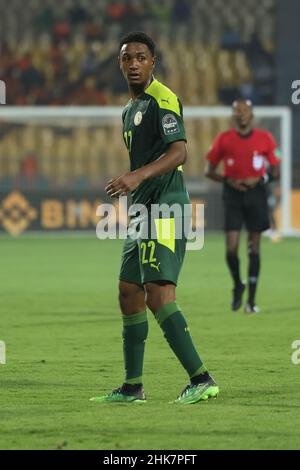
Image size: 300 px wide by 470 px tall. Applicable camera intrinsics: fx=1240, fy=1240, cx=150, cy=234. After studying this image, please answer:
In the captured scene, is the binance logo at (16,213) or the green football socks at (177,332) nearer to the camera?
the green football socks at (177,332)

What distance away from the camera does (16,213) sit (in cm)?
2595

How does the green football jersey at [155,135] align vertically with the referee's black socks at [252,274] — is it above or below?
above

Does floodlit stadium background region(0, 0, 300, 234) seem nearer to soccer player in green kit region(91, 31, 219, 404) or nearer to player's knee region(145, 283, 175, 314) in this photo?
soccer player in green kit region(91, 31, 219, 404)

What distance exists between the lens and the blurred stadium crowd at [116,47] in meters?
30.7

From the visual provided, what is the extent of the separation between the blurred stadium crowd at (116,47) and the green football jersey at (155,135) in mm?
23364

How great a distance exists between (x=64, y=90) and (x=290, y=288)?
1636 cm

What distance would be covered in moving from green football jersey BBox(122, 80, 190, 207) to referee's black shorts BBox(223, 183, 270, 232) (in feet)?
19.7

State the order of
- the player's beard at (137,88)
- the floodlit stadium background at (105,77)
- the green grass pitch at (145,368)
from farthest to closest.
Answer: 1. the floodlit stadium background at (105,77)
2. the player's beard at (137,88)
3. the green grass pitch at (145,368)

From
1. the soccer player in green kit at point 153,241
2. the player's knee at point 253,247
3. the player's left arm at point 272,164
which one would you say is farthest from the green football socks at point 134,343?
the player's left arm at point 272,164

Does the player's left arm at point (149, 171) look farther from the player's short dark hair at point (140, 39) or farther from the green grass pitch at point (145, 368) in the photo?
the green grass pitch at point (145, 368)

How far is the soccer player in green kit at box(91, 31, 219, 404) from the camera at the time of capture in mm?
6738

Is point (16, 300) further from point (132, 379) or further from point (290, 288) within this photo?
point (132, 379)
